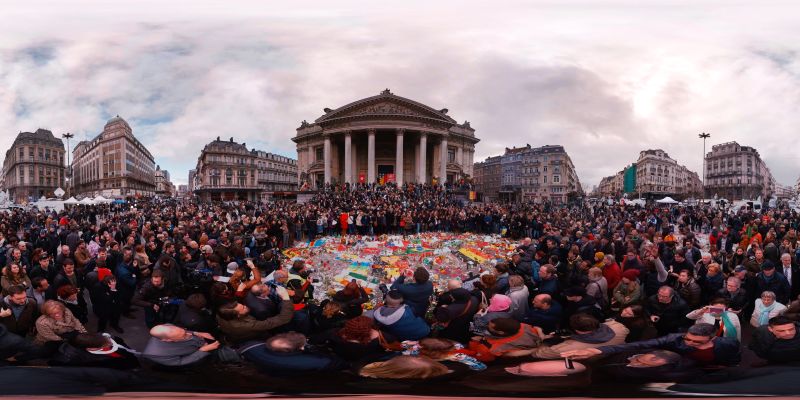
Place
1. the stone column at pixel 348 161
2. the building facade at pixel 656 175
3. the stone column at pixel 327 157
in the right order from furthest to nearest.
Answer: the building facade at pixel 656 175 → the stone column at pixel 327 157 → the stone column at pixel 348 161

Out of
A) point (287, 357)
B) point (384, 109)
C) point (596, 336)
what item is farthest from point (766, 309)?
point (384, 109)

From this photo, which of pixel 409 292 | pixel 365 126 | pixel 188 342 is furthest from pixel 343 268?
pixel 365 126

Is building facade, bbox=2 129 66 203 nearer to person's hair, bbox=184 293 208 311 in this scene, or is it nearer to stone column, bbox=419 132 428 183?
stone column, bbox=419 132 428 183

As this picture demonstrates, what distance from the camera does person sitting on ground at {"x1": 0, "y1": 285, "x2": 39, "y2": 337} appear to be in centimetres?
498

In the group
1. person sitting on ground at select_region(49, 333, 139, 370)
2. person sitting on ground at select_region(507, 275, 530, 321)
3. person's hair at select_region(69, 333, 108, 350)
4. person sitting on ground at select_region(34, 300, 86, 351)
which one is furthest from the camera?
person sitting on ground at select_region(507, 275, 530, 321)

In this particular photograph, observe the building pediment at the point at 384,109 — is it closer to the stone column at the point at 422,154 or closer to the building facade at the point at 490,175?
the stone column at the point at 422,154

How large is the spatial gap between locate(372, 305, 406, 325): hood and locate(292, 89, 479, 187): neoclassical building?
46.5 m

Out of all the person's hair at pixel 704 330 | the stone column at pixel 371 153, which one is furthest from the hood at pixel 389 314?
the stone column at pixel 371 153

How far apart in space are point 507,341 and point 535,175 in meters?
98.0

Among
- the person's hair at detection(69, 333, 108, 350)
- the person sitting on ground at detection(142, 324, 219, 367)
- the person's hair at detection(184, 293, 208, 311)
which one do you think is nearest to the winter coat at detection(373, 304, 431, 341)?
the person sitting on ground at detection(142, 324, 219, 367)

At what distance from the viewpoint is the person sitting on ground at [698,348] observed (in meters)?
4.21

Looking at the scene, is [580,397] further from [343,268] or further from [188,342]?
[343,268]

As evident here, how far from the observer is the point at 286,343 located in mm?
4254

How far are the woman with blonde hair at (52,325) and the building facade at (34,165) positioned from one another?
101 metres
